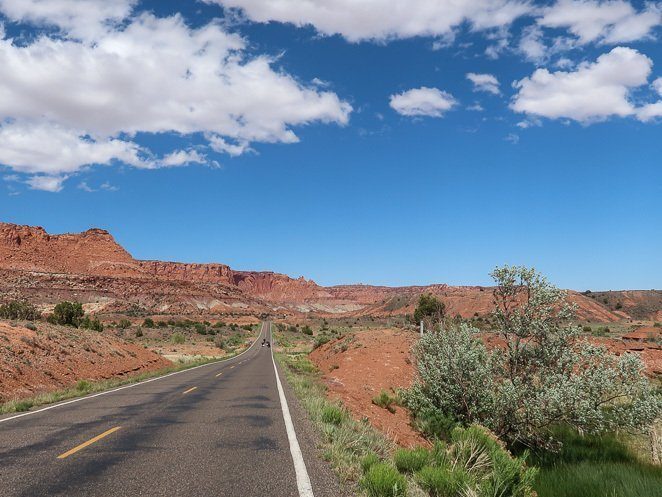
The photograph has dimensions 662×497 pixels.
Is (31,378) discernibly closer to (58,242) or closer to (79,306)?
(79,306)

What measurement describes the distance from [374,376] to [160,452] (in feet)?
45.4

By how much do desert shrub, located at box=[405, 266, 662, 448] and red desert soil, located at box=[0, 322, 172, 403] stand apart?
49.4 ft

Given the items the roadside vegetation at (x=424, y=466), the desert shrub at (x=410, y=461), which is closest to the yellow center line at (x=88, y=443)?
the roadside vegetation at (x=424, y=466)

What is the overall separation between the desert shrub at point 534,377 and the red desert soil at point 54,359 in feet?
49.4

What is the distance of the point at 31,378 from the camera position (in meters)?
18.8

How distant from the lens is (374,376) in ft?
66.0

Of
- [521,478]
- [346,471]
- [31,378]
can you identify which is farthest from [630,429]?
[31,378]

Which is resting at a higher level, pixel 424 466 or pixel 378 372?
pixel 424 466

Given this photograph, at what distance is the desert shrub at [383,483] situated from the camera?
5414 millimetres

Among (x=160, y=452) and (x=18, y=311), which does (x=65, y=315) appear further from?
(x=160, y=452)

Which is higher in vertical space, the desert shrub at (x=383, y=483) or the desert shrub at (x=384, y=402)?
the desert shrub at (x=383, y=483)

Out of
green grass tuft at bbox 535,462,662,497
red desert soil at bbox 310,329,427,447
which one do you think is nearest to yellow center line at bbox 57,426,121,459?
red desert soil at bbox 310,329,427,447

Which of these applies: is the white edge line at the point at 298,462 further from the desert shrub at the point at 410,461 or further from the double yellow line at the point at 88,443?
the double yellow line at the point at 88,443

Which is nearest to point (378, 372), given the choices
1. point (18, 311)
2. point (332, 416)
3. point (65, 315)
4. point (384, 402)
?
Result: point (384, 402)
